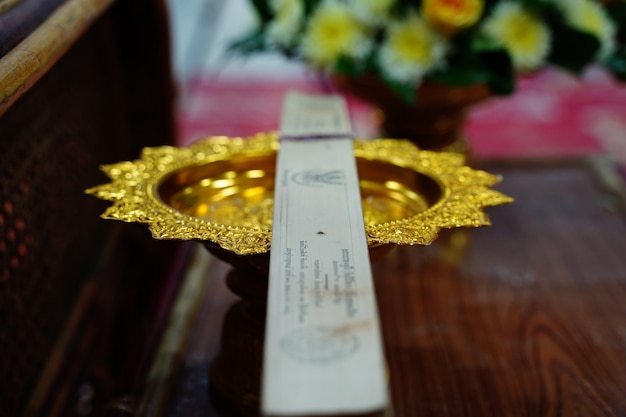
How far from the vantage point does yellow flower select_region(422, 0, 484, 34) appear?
969mm

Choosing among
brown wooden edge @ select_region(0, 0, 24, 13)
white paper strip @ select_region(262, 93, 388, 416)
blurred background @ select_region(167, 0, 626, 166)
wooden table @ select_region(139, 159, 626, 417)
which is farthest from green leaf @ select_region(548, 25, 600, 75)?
brown wooden edge @ select_region(0, 0, 24, 13)

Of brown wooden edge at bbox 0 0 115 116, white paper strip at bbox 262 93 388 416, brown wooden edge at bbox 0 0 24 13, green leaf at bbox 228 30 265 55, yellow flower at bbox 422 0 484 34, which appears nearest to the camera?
white paper strip at bbox 262 93 388 416

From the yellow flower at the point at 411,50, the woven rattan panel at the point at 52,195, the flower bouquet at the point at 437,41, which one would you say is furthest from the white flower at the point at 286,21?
the woven rattan panel at the point at 52,195

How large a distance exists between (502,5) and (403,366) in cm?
56

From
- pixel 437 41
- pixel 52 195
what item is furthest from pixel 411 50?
pixel 52 195

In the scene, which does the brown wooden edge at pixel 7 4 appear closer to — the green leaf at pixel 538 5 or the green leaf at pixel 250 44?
the green leaf at pixel 250 44

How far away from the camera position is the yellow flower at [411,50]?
1.00 m

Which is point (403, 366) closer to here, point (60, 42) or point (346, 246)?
point (346, 246)

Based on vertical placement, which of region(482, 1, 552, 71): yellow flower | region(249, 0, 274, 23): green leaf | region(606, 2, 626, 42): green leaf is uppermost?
region(249, 0, 274, 23): green leaf

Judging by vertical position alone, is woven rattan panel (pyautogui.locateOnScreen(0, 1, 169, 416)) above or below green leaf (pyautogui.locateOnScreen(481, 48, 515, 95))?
below

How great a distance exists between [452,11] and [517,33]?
0.12 m

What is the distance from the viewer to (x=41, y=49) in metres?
0.60

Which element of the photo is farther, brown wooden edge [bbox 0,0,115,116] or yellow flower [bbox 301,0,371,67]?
yellow flower [bbox 301,0,371,67]

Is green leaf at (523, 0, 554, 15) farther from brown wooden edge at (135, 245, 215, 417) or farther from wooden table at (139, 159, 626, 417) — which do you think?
brown wooden edge at (135, 245, 215, 417)
